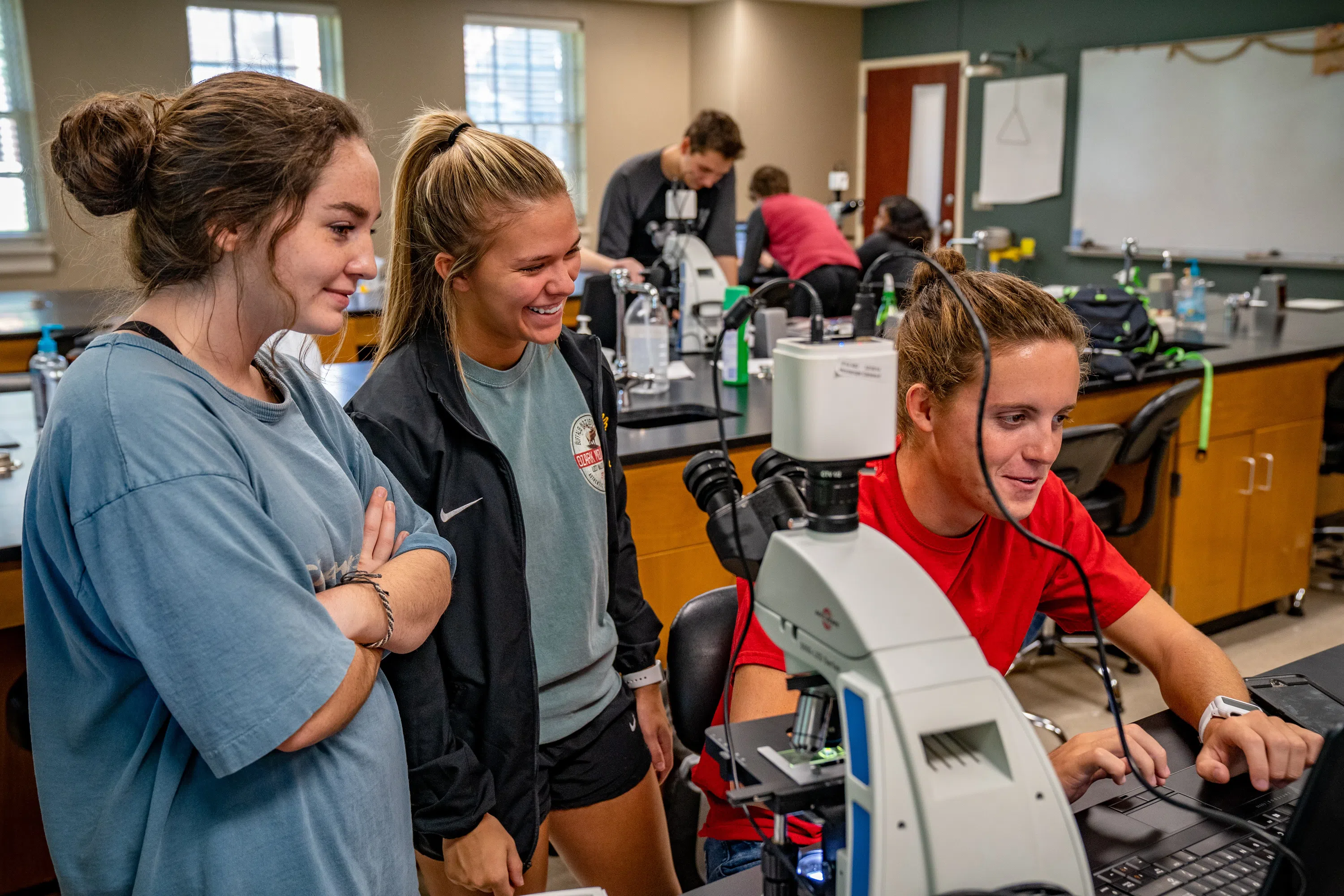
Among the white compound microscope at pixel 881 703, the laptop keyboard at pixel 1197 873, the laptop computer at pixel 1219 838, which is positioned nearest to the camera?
the white compound microscope at pixel 881 703

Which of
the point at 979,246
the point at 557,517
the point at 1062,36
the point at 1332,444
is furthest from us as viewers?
the point at 1062,36

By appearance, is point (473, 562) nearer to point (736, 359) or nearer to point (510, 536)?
point (510, 536)

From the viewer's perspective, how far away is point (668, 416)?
275cm

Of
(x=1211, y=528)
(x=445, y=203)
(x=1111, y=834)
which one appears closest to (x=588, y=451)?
(x=445, y=203)

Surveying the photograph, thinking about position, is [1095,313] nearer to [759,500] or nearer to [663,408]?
[663,408]

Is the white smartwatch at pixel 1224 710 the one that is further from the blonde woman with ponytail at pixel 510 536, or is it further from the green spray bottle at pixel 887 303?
the green spray bottle at pixel 887 303

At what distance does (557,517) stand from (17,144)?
23.6ft

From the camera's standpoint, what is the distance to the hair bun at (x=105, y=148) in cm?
92

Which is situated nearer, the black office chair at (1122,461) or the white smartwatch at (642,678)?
the white smartwatch at (642,678)

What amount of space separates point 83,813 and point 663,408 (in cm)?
195

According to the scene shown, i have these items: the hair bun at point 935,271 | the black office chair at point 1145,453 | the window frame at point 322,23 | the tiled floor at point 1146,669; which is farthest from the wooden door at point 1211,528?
the window frame at point 322,23

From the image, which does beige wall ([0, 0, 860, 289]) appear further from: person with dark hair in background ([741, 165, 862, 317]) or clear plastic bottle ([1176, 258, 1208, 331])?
clear plastic bottle ([1176, 258, 1208, 331])

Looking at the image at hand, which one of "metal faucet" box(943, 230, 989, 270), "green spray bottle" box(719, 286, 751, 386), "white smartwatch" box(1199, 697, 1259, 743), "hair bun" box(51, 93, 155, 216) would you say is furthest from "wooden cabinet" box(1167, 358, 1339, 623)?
"hair bun" box(51, 93, 155, 216)

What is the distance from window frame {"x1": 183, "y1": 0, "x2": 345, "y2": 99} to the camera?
7.20 metres
